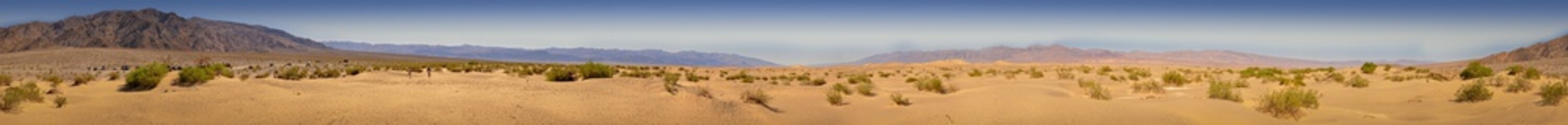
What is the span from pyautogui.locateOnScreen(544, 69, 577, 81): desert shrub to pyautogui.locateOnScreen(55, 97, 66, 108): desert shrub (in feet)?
33.5

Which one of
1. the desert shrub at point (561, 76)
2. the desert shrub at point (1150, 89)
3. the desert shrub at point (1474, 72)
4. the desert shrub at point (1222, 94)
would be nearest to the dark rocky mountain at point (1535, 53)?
the desert shrub at point (1474, 72)

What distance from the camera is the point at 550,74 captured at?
820 inches

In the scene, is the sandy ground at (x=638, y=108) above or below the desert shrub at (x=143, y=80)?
below

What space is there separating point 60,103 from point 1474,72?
92.2 feet

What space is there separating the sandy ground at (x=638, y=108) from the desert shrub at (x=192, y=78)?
0.40 m

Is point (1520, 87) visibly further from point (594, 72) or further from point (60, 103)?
point (60, 103)

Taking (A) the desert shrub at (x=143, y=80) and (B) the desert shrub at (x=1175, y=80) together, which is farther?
(B) the desert shrub at (x=1175, y=80)

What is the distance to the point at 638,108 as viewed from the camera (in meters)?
12.3

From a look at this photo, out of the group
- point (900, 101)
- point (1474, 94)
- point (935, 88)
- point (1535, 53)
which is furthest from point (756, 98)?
point (1535, 53)

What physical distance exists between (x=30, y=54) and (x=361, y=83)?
8096 centimetres

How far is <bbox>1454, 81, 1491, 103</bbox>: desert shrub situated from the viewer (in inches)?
476

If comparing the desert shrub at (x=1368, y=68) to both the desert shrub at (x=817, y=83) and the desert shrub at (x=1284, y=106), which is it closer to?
the desert shrub at (x=817, y=83)

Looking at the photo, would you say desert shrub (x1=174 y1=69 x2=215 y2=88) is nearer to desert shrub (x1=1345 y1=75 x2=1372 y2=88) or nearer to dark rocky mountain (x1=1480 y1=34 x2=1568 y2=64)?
desert shrub (x1=1345 y1=75 x2=1372 y2=88)

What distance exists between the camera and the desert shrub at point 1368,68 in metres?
30.4
